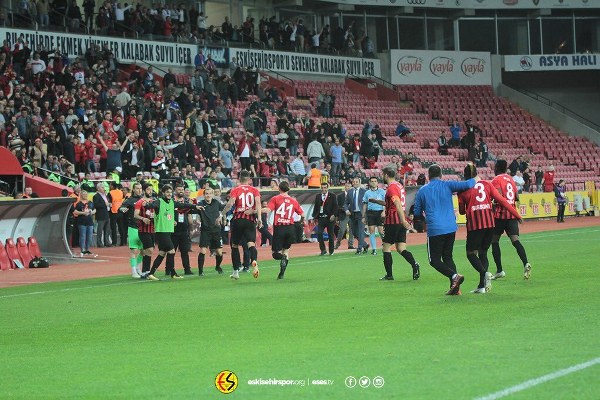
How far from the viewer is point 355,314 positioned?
14.5m

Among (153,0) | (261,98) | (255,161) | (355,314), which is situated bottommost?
(355,314)

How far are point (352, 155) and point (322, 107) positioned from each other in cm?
629

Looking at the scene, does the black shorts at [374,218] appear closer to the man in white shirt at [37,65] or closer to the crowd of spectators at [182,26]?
the man in white shirt at [37,65]

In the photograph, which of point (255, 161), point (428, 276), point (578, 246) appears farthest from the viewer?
point (255, 161)

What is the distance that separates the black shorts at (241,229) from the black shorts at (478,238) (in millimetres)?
6120

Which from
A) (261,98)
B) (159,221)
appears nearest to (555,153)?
(261,98)

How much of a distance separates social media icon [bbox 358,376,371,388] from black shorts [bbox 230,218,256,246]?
12.5 meters

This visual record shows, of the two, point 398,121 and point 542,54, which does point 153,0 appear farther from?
point 542,54

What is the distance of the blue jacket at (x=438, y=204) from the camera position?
16.1 metres

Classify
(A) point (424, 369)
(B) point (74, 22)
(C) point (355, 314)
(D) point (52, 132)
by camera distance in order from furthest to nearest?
1. (B) point (74, 22)
2. (D) point (52, 132)
3. (C) point (355, 314)
4. (A) point (424, 369)

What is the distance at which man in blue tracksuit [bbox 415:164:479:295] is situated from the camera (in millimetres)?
16062

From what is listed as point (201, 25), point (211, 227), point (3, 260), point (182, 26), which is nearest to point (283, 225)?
point (211, 227)

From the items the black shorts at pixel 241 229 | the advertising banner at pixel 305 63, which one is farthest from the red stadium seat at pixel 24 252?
the advertising banner at pixel 305 63

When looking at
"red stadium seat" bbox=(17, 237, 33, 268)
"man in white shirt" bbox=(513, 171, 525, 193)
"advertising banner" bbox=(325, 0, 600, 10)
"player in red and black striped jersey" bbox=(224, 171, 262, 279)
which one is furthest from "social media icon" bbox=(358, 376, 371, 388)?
"advertising banner" bbox=(325, 0, 600, 10)
